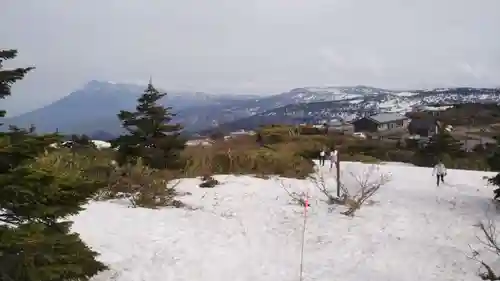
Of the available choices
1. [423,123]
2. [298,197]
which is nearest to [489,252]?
[298,197]

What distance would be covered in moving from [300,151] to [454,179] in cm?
734

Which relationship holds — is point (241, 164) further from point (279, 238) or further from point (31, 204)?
point (31, 204)

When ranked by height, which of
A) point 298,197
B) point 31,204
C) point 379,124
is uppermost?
point 31,204

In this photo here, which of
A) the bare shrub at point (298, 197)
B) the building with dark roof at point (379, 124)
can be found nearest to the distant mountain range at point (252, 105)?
the building with dark roof at point (379, 124)

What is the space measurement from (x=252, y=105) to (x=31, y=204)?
125018 mm

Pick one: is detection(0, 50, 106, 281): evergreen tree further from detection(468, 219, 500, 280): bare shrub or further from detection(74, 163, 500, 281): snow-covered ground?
detection(468, 219, 500, 280): bare shrub

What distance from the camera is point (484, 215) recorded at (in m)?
9.54

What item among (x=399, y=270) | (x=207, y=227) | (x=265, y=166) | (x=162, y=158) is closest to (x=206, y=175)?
(x=162, y=158)

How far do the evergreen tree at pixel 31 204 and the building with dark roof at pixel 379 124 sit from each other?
5295 centimetres

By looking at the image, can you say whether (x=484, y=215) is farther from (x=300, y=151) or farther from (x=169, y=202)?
(x=300, y=151)

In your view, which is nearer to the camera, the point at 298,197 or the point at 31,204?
the point at 31,204

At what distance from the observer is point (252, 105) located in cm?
12838

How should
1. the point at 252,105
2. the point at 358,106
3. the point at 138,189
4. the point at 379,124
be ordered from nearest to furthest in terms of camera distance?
1. the point at 138,189
2. the point at 379,124
3. the point at 358,106
4. the point at 252,105

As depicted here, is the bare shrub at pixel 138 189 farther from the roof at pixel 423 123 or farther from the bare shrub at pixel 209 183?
the roof at pixel 423 123
